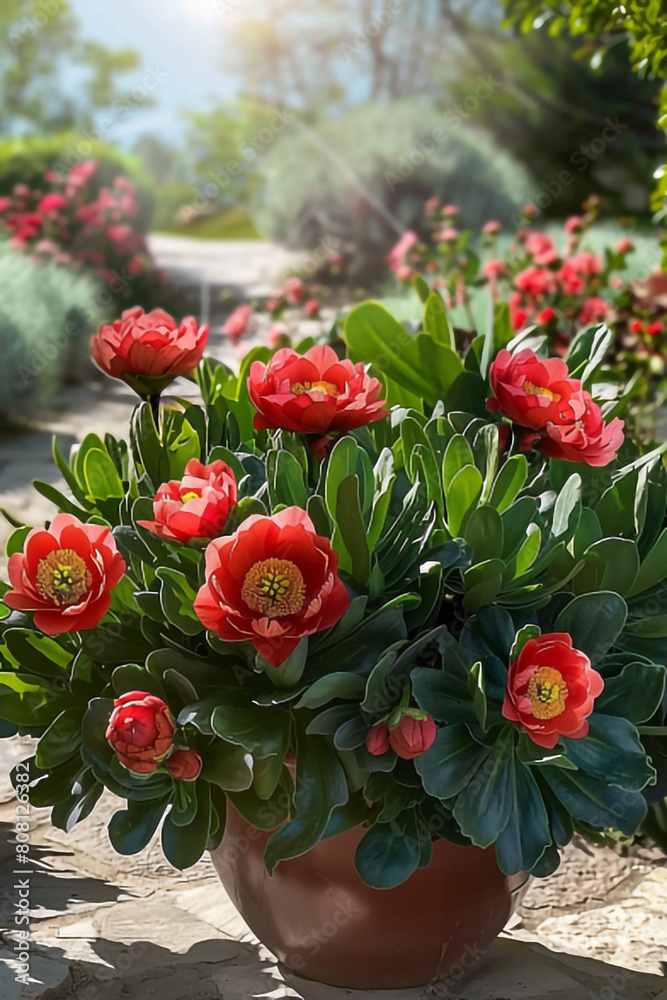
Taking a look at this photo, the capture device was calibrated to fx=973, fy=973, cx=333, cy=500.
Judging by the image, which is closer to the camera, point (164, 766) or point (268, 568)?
point (268, 568)

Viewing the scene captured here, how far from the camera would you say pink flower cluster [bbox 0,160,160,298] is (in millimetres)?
8469

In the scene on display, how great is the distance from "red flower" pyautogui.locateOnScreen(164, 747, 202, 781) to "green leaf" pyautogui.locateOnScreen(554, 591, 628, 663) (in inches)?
18.8

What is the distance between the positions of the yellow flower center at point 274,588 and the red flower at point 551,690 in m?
0.27

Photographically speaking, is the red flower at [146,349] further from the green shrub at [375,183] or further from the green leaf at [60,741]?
the green shrub at [375,183]

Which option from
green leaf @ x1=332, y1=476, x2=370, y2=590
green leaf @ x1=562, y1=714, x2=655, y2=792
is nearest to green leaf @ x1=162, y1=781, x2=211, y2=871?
green leaf @ x1=332, y1=476, x2=370, y2=590

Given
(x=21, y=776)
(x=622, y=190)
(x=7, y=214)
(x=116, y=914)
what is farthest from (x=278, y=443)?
(x=622, y=190)

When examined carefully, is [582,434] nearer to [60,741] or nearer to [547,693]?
[547,693]

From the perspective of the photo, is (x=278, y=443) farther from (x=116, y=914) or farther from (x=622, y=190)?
(x=622, y=190)

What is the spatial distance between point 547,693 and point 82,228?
895cm

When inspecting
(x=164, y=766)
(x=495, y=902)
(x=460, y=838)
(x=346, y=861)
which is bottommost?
(x=495, y=902)

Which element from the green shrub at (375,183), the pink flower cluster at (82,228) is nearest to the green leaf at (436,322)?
the pink flower cluster at (82,228)

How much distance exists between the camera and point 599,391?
1.81 m

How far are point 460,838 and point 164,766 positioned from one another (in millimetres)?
399

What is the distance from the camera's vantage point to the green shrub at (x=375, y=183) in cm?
1150
